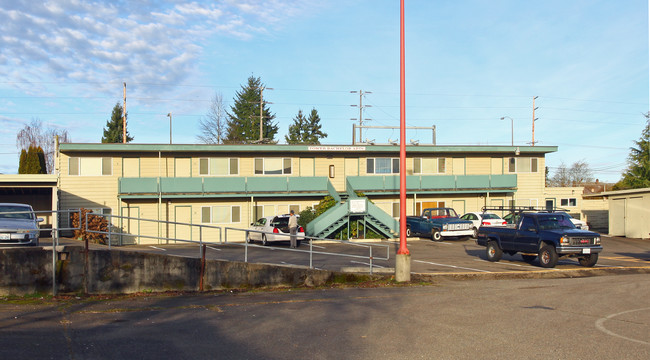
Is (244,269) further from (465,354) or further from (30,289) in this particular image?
(465,354)

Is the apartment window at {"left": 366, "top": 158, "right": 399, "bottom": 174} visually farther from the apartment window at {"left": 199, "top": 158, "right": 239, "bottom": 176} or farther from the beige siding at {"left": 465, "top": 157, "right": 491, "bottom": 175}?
the apartment window at {"left": 199, "top": 158, "right": 239, "bottom": 176}

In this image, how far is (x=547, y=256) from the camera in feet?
62.1

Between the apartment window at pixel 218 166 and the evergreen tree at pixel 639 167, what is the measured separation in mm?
37431

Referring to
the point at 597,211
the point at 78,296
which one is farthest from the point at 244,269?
A: the point at 597,211

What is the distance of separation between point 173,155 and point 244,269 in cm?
2127

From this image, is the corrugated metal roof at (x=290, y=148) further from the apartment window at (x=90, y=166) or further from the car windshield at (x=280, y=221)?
the car windshield at (x=280, y=221)

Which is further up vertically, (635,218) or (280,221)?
(280,221)

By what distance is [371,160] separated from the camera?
37156mm

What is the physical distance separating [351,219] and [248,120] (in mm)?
45220

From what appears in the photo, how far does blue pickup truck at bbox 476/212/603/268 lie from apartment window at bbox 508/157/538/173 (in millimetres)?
19505

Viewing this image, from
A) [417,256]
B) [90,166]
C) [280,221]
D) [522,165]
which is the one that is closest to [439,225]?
[417,256]

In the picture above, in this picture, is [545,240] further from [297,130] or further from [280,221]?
→ [297,130]

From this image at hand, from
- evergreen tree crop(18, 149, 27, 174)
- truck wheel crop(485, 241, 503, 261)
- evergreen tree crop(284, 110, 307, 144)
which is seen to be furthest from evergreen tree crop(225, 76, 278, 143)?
truck wheel crop(485, 241, 503, 261)

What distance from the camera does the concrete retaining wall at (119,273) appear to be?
1221cm
